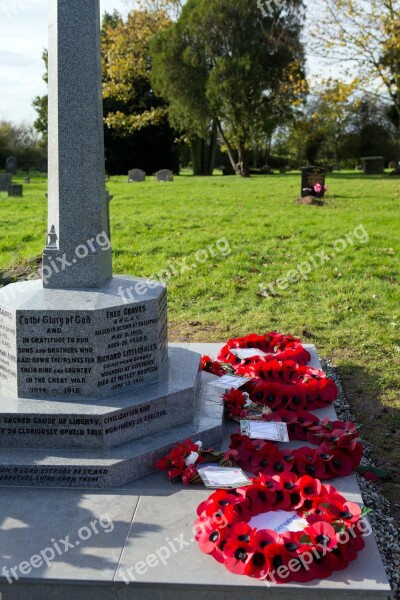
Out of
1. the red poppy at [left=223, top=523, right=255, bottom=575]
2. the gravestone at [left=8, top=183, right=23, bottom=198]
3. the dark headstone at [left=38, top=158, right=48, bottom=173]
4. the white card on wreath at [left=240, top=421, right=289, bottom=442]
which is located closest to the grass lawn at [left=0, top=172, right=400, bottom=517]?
the white card on wreath at [left=240, top=421, right=289, bottom=442]

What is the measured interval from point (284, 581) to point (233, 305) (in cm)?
577

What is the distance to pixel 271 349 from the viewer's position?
6.66 m

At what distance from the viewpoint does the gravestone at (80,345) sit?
13.7 ft

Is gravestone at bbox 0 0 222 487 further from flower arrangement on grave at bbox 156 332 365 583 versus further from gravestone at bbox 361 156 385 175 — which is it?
gravestone at bbox 361 156 385 175

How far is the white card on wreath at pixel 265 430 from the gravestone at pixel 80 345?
0.27 meters

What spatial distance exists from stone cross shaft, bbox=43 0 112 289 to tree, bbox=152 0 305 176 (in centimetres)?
2855

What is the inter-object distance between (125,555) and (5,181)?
855 inches

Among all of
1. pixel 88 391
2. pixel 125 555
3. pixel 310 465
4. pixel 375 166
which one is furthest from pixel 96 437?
pixel 375 166

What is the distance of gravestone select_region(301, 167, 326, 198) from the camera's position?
60.5ft

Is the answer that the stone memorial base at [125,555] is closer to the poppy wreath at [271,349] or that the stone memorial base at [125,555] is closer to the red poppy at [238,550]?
the red poppy at [238,550]

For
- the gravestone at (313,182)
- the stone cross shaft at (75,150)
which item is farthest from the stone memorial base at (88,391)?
the gravestone at (313,182)

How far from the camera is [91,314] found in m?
4.34

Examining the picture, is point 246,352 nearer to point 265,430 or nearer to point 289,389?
point 289,389

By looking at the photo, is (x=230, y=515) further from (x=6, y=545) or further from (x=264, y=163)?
A: (x=264, y=163)
